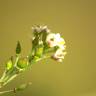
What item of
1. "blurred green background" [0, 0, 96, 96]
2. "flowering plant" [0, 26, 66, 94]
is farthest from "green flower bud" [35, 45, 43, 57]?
"blurred green background" [0, 0, 96, 96]

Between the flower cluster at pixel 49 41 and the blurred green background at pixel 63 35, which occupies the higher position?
the blurred green background at pixel 63 35

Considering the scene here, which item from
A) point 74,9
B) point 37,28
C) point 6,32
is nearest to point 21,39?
point 6,32

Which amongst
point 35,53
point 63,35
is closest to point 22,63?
point 35,53

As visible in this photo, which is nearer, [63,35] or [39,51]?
[39,51]

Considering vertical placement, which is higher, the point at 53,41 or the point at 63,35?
the point at 63,35

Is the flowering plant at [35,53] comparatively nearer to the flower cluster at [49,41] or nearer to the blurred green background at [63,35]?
the flower cluster at [49,41]

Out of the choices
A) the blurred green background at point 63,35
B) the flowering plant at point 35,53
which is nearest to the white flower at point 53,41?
A: the flowering plant at point 35,53

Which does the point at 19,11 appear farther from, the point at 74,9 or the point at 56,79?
the point at 56,79

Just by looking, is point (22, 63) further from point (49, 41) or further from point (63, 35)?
point (63, 35)
